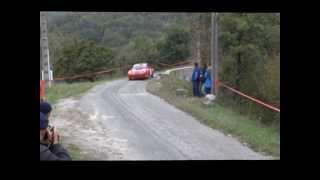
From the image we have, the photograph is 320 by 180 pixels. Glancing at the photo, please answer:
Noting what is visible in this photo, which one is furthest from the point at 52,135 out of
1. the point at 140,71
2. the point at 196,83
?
the point at 196,83

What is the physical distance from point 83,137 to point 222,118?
1.21 m

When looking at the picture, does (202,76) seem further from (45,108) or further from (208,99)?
(45,108)

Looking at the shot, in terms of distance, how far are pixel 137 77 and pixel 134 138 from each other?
554mm

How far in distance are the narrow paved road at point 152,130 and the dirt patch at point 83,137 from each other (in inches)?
2.7

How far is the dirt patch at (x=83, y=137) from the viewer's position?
17.9 ft

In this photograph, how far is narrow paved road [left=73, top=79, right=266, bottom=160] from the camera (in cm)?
555

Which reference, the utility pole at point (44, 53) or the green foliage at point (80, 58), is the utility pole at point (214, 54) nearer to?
the green foliage at point (80, 58)

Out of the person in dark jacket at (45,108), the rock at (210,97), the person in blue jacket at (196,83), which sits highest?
the person in blue jacket at (196,83)

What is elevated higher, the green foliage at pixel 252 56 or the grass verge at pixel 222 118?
the green foliage at pixel 252 56

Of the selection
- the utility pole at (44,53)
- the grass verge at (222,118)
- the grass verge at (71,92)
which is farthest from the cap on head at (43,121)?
the grass verge at (222,118)
